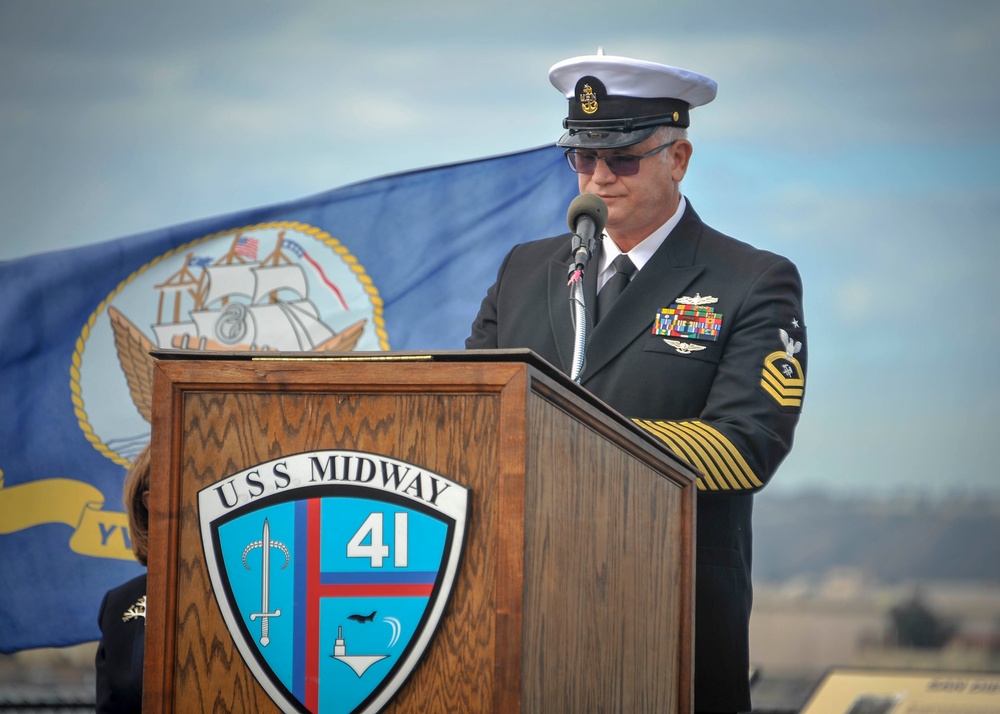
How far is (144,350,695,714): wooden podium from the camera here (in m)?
1.27

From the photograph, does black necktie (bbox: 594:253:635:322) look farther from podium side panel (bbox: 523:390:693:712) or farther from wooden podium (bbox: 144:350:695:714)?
wooden podium (bbox: 144:350:695:714)

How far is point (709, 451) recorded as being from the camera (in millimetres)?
1852

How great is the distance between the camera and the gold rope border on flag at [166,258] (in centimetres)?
376

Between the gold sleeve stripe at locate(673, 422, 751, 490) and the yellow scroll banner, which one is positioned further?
the yellow scroll banner

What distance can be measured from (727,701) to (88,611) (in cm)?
227

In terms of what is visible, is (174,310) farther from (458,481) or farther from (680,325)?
(458,481)

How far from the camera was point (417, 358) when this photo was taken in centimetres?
132

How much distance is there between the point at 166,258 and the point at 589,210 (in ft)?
7.30

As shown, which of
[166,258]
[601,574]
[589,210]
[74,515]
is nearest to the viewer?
[601,574]

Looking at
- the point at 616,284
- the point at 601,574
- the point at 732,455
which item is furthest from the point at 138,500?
the point at 601,574

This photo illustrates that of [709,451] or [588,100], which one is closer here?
[709,451]

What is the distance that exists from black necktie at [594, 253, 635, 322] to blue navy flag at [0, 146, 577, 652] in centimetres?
147

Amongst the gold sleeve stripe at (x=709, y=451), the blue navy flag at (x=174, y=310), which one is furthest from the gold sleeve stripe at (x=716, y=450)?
the blue navy flag at (x=174, y=310)

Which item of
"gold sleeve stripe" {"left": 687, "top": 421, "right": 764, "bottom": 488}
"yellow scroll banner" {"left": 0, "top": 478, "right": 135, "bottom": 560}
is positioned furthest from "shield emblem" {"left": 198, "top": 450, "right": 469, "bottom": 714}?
"yellow scroll banner" {"left": 0, "top": 478, "right": 135, "bottom": 560}
